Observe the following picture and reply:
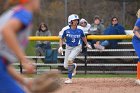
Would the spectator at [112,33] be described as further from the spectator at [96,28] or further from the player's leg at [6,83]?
the player's leg at [6,83]

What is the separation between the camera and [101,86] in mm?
12133

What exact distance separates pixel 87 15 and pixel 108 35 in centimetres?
671

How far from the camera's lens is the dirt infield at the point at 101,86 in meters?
11.2

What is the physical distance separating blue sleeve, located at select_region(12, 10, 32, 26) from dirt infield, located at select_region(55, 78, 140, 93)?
6268 mm

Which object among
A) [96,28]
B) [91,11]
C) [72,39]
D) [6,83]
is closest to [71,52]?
[72,39]

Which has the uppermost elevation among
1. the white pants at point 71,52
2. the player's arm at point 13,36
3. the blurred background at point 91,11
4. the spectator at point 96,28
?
the blurred background at point 91,11

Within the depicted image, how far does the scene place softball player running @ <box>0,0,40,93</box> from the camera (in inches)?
182

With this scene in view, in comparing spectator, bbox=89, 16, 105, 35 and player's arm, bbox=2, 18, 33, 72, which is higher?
spectator, bbox=89, 16, 105, 35

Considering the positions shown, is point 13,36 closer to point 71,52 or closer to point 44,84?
point 44,84

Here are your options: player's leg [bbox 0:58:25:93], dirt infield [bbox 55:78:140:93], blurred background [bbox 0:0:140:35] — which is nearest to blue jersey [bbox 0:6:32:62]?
player's leg [bbox 0:58:25:93]

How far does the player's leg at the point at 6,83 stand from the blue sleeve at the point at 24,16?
496 mm

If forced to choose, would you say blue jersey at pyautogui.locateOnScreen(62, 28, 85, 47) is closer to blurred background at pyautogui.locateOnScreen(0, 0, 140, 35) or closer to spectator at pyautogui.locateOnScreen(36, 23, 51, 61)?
spectator at pyautogui.locateOnScreen(36, 23, 51, 61)

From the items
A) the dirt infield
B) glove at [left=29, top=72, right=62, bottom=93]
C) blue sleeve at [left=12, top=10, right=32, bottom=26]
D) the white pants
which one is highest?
blue sleeve at [left=12, top=10, right=32, bottom=26]

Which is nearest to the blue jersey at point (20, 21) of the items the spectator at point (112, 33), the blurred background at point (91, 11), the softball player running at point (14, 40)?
the softball player running at point (14, 40)
